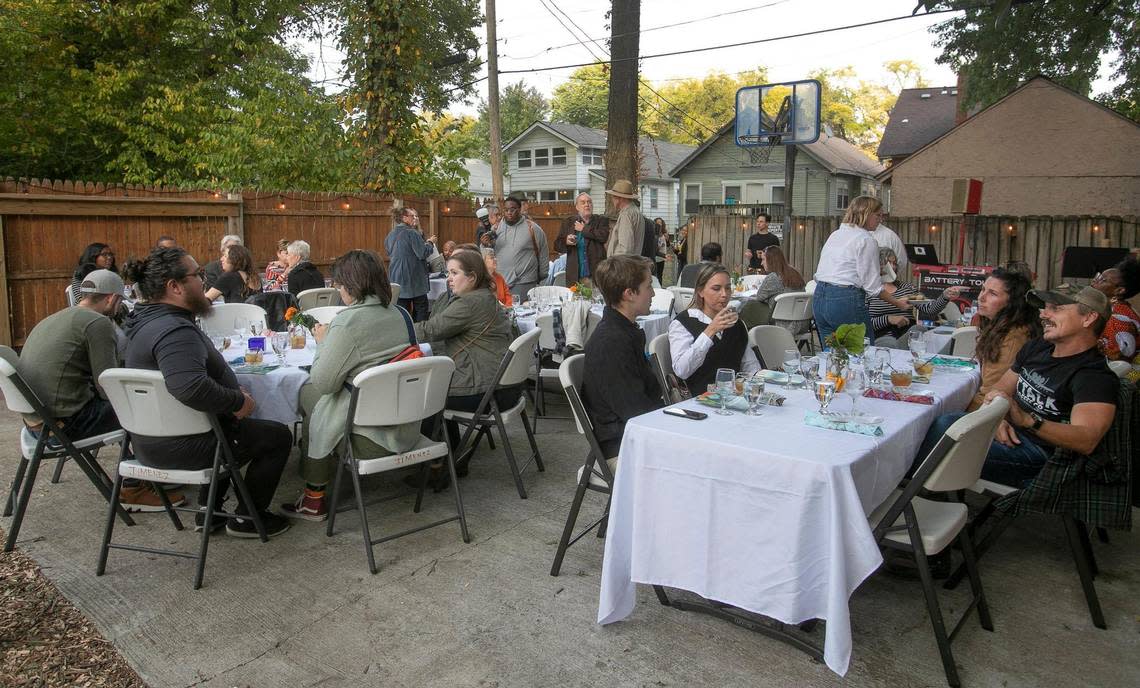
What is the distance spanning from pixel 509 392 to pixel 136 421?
200 centimetres

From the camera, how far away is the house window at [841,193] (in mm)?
29181

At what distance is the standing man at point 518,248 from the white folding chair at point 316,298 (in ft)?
6.51

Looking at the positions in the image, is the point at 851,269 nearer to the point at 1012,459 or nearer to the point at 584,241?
the point at 1012,459

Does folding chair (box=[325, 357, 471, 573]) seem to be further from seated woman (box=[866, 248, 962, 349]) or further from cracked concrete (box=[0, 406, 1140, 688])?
seated woman (box=[866, 248, 962, 349])

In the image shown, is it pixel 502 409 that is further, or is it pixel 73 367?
pixel 502 409

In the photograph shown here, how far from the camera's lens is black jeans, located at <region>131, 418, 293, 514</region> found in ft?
11.0

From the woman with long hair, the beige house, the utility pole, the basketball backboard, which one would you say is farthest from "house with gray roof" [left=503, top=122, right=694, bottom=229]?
the woman with long hair

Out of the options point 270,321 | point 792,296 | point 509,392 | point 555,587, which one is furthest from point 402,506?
point 792,296

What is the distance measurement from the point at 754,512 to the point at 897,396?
1.21 meters

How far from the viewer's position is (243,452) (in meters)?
3.63

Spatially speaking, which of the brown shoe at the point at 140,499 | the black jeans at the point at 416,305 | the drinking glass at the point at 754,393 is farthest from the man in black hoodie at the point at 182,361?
the black jeans at the point at 416,305

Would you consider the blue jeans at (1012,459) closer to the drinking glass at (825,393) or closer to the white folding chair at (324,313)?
the drinking glass at (825,393)

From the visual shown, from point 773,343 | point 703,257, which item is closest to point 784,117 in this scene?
point 703,257

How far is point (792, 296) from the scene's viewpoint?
736 centimetres
